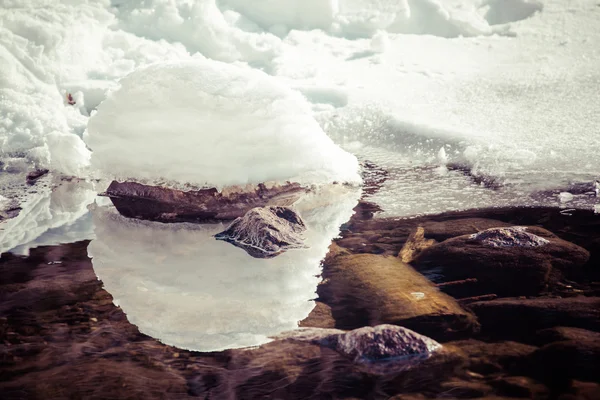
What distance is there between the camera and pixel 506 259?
2.63m

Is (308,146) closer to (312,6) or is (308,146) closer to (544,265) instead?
(544,265)

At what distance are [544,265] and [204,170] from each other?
1.77 metres

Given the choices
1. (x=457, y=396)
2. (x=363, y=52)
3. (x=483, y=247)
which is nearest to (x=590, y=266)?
(x=483, y=247)

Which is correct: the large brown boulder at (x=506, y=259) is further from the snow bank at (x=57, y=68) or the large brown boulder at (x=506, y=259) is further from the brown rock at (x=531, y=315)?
the snow bank at (x=57, y=68)

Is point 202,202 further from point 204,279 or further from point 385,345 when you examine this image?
point 385,345

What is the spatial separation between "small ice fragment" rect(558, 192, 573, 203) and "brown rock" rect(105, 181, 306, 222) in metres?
1.41

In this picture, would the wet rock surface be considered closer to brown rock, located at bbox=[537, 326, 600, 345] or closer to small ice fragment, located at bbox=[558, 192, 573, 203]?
brown rock, located at bbox=[537, 326, 600, 345]

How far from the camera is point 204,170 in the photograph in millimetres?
3373

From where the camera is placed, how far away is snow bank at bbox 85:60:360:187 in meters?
3.39

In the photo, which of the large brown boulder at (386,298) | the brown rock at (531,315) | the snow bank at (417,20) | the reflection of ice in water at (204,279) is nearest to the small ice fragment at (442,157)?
the reflection of ice in water at (204,279)

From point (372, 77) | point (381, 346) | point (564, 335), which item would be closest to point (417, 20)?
point (372, 77)

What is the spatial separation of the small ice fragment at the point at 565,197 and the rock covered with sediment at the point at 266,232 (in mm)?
1353

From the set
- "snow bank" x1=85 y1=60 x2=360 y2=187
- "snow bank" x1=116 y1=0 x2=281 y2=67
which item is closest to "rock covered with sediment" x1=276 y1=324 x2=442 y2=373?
"snow bank" x1=85 y1=60 x2=360 y2=187

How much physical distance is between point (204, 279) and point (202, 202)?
2.78ft
